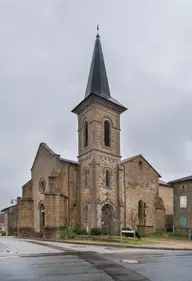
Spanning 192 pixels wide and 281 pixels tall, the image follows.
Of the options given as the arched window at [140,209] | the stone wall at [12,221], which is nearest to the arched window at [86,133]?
the arched window at [140,209]

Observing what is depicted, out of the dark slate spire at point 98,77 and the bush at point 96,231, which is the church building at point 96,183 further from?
the bush at point 96,231

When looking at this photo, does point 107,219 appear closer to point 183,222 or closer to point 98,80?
point 183,222

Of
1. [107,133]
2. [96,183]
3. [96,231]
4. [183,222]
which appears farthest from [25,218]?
[183,222]

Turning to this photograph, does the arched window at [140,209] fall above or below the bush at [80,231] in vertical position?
above

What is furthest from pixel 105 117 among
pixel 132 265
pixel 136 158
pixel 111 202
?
pixel 132 265

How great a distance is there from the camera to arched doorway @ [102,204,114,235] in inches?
1289

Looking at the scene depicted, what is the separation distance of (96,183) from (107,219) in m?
3.84

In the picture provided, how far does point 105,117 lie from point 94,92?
3131 millimetres

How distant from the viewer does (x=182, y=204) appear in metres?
35.8

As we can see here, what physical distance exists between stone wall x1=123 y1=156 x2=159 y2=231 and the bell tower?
6.26 ft

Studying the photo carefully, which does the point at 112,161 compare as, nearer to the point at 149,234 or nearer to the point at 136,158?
the point at 136,158

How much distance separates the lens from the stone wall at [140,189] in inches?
1474

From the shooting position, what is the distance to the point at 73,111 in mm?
40125

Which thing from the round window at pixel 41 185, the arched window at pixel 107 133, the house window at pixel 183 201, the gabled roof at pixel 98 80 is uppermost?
the gabled roof at pixel 98 80
